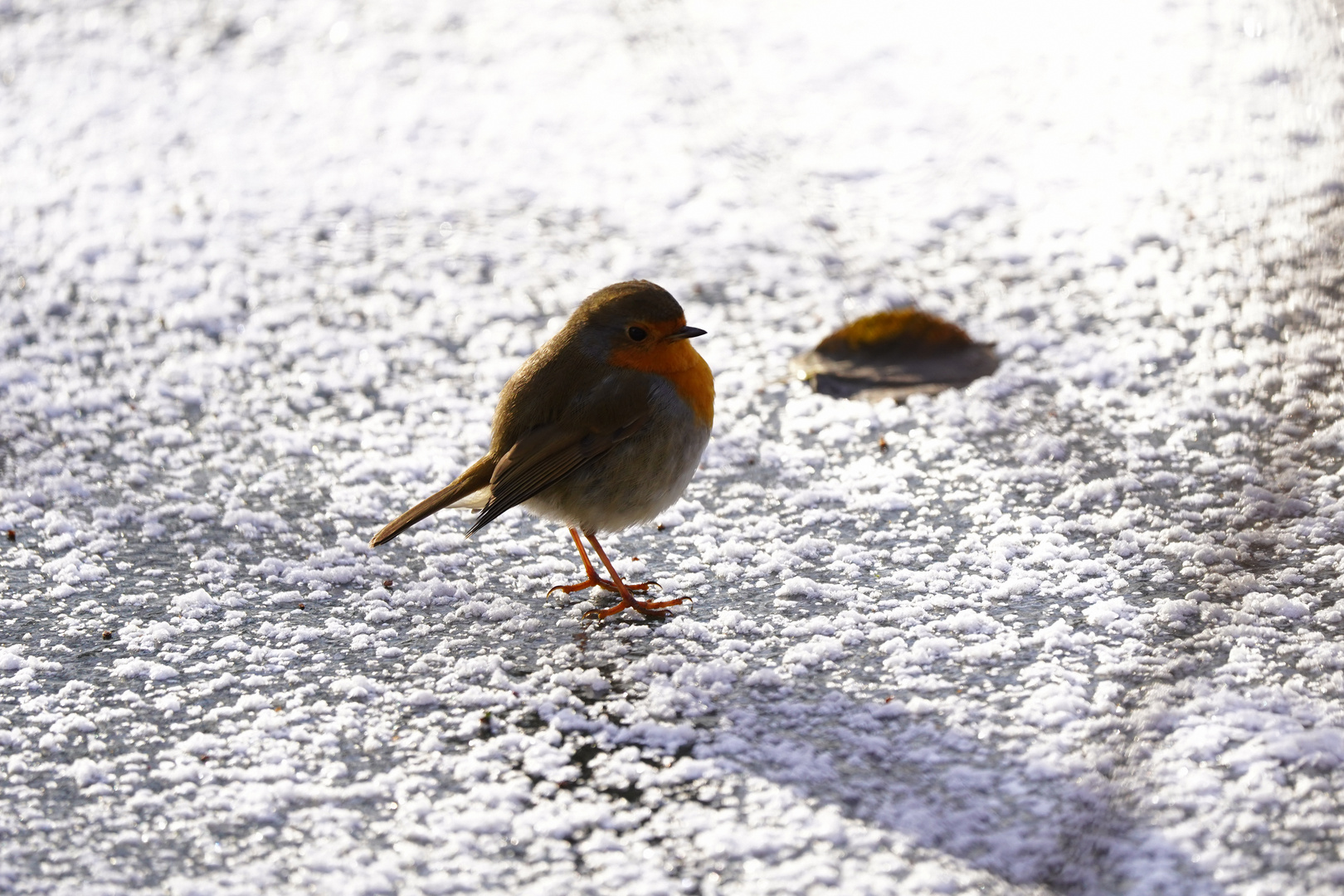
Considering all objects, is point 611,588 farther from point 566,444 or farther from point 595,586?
point 566,444

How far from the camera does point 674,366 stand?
3.02 m

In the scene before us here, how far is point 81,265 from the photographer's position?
4.46 meters

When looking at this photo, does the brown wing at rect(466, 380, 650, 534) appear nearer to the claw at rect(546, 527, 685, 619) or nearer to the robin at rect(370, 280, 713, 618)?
the robin at rect(370, 280, 713, 618)

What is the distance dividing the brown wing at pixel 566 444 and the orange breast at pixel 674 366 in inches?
2.6

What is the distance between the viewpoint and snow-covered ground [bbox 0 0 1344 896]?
2.17 metres

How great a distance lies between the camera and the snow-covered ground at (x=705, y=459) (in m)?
2.17

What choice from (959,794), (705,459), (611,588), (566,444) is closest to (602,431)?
(566,444)

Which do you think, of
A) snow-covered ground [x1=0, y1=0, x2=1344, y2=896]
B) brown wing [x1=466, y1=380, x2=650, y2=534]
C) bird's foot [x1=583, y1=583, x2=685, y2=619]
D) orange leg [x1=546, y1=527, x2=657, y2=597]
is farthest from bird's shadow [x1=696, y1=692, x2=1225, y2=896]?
brown wing [x1=466, y1=380, x2=650, y2=534]

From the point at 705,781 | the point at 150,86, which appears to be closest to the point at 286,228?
the point at 150,86

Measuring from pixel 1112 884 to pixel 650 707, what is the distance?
88cm

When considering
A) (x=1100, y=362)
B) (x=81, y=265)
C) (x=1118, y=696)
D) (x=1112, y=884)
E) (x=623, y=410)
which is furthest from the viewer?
(x=81, y=265)

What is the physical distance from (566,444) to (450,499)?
279 mm

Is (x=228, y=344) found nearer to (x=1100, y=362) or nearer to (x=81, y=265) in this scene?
(x=81, y=265)

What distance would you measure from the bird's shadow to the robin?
569 mm
